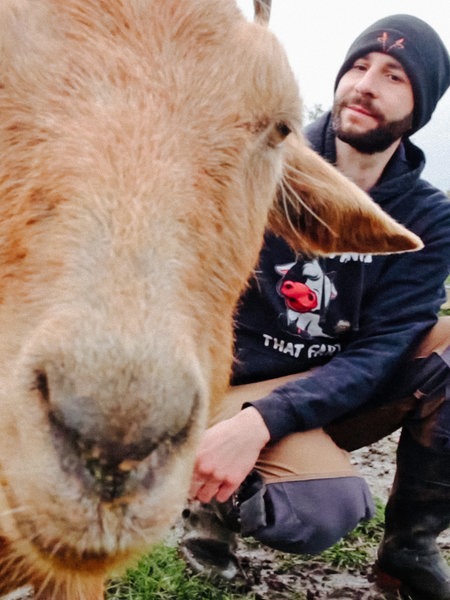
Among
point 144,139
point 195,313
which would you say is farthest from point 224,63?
point 195,313

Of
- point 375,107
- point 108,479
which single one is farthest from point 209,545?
point 108,479

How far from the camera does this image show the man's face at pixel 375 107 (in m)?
4.89

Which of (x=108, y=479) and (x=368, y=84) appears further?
(x=368, y=84)

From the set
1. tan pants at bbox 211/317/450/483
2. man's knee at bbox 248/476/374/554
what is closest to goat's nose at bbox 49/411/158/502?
tan pants at bbox 211/317/450/483

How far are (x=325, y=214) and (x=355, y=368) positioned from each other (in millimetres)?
962

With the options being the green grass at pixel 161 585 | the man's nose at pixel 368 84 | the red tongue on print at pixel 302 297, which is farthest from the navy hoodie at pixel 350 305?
the green grass at pixel 161 585

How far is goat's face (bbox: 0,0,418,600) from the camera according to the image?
1754mm

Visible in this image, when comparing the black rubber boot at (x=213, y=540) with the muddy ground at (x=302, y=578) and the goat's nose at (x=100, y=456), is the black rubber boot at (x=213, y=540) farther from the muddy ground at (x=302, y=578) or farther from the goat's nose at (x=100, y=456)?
the goat's nose at (x=100, y=456)

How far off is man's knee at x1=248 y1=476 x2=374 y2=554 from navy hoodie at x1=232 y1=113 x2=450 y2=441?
0.38 metres

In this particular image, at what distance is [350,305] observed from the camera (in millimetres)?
4555

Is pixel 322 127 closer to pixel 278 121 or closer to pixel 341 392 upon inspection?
pixel 341 392

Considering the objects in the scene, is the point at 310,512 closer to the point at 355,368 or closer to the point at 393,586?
the point at 355,368

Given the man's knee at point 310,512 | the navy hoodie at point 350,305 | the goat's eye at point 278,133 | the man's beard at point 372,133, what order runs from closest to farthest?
the goat's eye at point 278,133 → the man's knee at point 310,512 → the navy hoodie at point 350,305 → the man's beard at point 372,133

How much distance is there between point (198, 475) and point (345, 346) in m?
1.38
